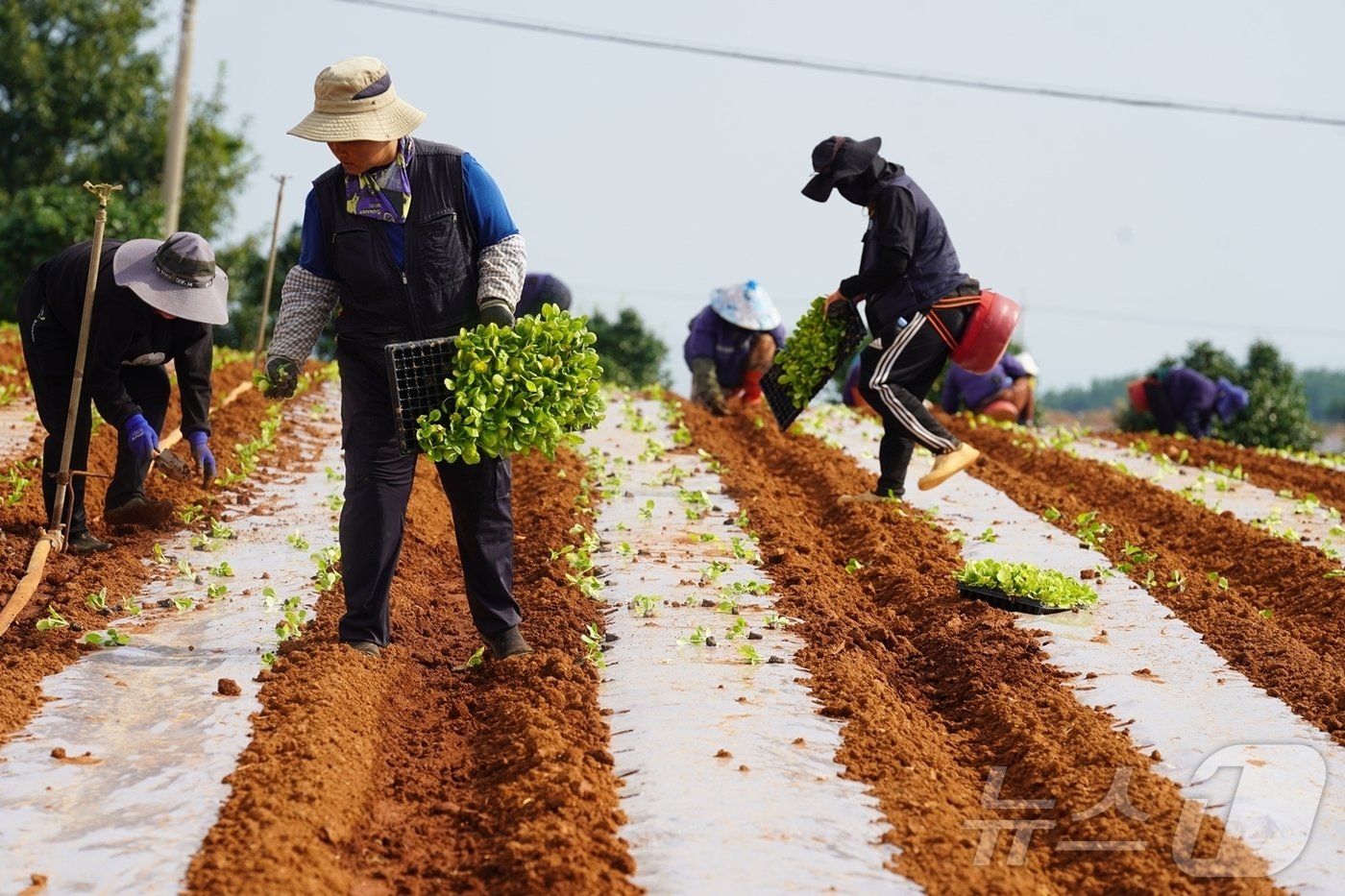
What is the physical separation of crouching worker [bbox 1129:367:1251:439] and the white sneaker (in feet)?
30.5

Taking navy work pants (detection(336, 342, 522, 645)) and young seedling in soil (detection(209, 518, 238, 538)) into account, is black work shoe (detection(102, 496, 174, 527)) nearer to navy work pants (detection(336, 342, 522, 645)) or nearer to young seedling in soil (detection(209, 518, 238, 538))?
young seedling in soil (detection(209, 518, 238, 538))

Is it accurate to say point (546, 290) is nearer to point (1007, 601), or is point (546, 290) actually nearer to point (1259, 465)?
point (1007, 601)

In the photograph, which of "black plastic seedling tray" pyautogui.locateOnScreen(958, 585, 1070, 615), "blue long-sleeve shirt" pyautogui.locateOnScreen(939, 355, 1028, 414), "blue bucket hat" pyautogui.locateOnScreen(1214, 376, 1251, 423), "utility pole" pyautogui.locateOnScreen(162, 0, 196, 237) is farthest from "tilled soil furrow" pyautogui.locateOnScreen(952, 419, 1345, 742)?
"utility pole" pyautogui.locateOnScreen(162, 0, 196, 237)

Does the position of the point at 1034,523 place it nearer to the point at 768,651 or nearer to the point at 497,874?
the point at 768,651

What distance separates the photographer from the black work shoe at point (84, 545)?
6.38 metres

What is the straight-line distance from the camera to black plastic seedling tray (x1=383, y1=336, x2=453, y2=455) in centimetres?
461

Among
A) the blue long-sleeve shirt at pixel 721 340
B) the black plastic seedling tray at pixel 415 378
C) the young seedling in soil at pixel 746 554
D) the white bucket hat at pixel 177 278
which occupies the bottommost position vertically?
the blue long-sleeve shirt at pixel 721 340

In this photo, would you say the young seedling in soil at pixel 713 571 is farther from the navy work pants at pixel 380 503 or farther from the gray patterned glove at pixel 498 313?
the gray patterned glove at pixel 498 313

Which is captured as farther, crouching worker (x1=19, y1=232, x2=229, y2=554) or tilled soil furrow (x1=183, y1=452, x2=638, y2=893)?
crouching worker (x1=19, y1=232, x2=229, y2=554)

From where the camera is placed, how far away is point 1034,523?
7898 mm

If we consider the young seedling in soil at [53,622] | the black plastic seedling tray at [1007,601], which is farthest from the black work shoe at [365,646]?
the black plastic seedling tray at [1007,601]

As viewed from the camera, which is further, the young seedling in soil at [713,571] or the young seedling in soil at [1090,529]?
the young seedling in soil at [1090,529]

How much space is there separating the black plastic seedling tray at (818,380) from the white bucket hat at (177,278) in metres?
3.17

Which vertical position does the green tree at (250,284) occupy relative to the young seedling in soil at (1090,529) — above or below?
below
